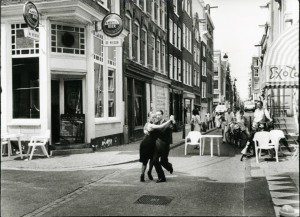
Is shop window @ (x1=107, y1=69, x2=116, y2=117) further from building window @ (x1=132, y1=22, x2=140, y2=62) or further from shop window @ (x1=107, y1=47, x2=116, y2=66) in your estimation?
building window @ (x1=132, y1=22, x2=140, y2=62)

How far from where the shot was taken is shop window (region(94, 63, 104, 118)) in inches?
577

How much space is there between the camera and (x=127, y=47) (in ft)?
56.1

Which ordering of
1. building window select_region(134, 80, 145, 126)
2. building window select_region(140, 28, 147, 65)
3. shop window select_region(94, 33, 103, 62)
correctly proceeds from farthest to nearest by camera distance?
building window select_region(140, 28, 147, 65)
building window select_region(134, 80, 145, 126)
shop window select_region(94, 33, 103, 62)

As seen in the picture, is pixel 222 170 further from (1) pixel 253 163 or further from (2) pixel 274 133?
(2) pixel 274 133

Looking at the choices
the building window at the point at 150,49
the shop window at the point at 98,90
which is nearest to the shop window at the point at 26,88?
the shop window at the point at 98,90

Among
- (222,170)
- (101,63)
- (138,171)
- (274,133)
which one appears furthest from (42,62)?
(274,133)

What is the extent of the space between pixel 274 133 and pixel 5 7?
856 centimetres

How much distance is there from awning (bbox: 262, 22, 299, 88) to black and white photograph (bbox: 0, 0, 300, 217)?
0.01 metres

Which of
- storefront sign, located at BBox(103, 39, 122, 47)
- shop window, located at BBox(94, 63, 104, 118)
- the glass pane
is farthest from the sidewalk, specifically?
storefront sign, located at BBox(103, 39, 122, 47)

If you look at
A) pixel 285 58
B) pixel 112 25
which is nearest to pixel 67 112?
pixel 112 25

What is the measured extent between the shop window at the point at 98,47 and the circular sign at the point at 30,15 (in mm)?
A: 3586

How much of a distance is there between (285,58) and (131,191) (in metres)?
4.29

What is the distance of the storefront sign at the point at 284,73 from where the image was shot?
4.19 meters

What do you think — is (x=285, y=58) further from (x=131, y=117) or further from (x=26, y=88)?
(x=131, y=117)
